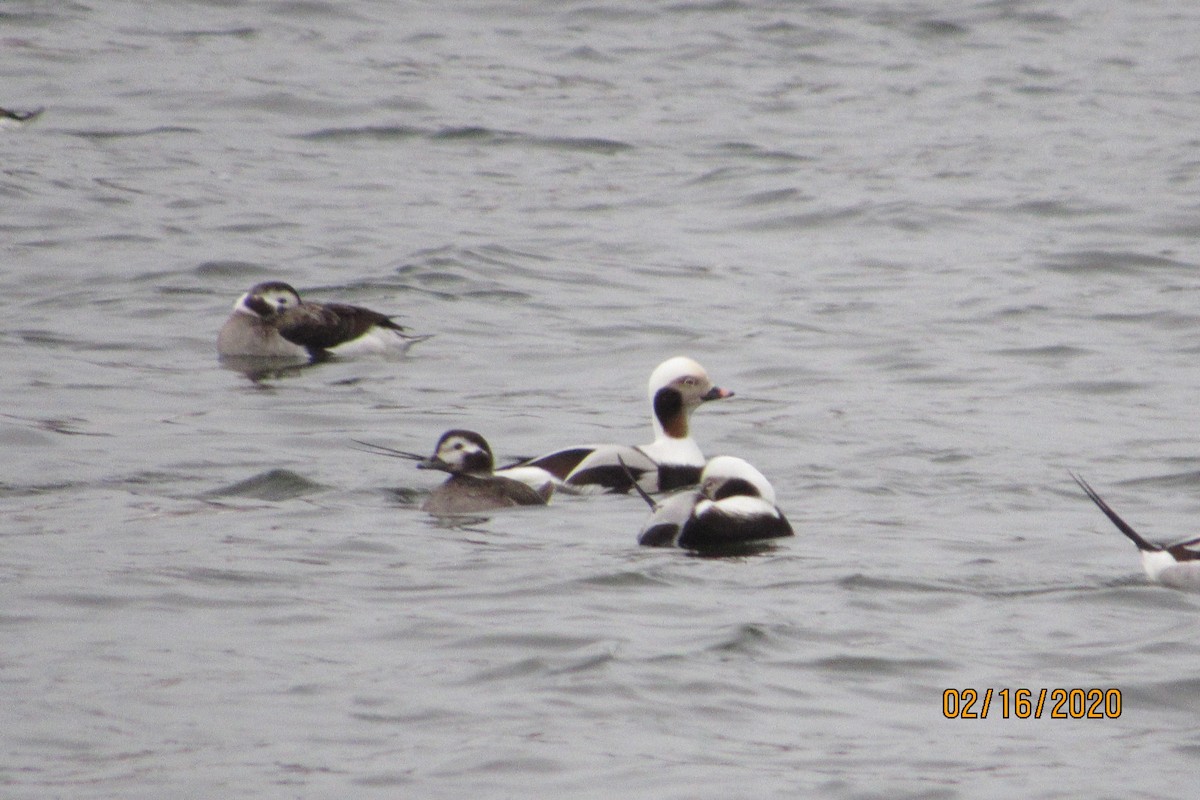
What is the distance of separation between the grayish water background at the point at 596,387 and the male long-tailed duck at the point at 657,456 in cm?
21

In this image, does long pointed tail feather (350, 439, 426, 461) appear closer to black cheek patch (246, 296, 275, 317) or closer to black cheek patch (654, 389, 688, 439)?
black cheek patch (654, 389, 688, 439)

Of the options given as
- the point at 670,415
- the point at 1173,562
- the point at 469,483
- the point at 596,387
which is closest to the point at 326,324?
the point at 596,387

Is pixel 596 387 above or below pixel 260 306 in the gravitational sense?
below

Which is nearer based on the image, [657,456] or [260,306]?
[657,456]

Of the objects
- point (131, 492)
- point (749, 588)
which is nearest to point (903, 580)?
point (749, 588)

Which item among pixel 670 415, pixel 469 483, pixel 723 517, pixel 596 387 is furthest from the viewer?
pixel 596 387

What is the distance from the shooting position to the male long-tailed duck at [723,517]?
8758mm

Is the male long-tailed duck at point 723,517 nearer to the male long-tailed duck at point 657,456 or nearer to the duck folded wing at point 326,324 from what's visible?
Answer: the male long-tailed duck at point 657,456

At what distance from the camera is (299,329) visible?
1382cm

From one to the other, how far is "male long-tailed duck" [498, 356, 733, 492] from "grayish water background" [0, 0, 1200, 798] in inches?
8.4

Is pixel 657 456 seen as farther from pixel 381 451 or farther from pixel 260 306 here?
pixel 260 306

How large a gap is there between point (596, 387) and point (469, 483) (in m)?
3.45

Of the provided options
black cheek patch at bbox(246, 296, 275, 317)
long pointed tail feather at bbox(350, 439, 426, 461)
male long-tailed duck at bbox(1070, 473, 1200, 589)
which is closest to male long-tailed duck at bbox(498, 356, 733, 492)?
long pointed tail feather at bbox(350, 439, 426, 461)

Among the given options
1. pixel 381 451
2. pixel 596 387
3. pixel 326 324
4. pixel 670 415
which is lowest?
pixel 596 387
